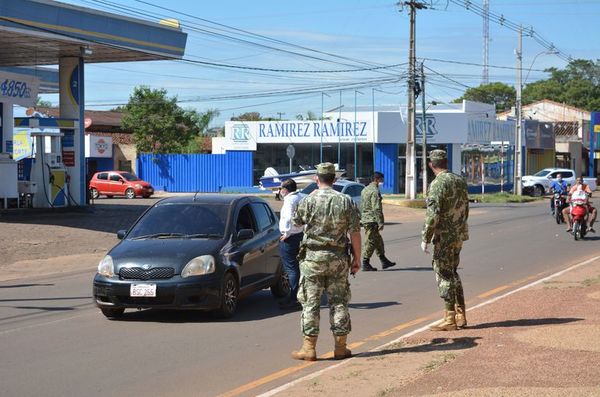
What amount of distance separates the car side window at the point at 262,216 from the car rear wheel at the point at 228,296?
142cm

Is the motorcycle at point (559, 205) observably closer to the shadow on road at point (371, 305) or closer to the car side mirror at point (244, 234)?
the shadow on road at point (371, 305)

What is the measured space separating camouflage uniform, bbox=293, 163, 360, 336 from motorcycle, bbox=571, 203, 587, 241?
16175 mm

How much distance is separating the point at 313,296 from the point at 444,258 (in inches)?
73.8

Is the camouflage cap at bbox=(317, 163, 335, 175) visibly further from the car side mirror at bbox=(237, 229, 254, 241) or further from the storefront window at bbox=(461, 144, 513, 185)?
the storefront window at bbox=(461, 144, 513, 185)

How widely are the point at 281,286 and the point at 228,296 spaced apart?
2011 millimetres

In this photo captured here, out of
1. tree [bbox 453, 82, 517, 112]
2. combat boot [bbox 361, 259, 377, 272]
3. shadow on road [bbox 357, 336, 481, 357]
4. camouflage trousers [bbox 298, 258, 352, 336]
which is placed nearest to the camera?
camouflage trousers [bbox 298, 258, 352, 336]

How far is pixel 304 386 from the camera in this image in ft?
22.9

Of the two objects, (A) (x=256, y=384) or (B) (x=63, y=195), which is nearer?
(A) (x=256, y=384)

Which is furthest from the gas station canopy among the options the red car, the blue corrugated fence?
the blue corrugated fence

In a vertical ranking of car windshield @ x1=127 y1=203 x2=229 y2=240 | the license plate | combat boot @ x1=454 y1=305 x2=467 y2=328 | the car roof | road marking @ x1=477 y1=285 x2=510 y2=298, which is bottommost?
road marking @ x1=477 y1=285 x2=510 y2=298

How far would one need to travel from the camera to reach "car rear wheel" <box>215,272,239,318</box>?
10570 mm

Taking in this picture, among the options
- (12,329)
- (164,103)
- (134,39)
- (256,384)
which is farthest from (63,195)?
(164,103)

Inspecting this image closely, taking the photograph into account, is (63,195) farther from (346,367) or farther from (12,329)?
(346,367)

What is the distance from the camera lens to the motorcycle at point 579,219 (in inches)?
899
